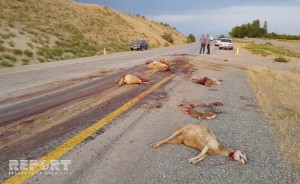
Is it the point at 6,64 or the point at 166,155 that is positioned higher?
the point at 6,64

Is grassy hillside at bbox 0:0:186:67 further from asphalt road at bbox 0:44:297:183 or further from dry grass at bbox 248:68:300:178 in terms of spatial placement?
dry grass at bbox 248:68:300:178

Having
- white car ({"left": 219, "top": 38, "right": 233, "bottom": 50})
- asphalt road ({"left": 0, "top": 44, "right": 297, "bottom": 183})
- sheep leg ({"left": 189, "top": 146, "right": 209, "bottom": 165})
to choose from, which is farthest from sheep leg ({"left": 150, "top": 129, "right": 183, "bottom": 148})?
white car ({"left": 219, "top": 38, "right": 233, "bottom": 50})

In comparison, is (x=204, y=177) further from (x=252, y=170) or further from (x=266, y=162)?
(x=266, y=162)

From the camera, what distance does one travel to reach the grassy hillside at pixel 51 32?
2536 centimetres

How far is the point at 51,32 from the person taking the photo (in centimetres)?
3666

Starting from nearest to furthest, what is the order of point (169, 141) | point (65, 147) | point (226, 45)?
point (65, 147)
point (169, 141)
point (226, 45)

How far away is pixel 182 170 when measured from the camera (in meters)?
3.95

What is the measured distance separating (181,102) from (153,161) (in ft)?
11.9

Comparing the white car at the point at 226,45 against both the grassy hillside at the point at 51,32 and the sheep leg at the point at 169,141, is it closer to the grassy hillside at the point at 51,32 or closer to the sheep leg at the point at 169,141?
the grassy hillside at the point at 51,32

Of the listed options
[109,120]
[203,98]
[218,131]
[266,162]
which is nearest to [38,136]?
[109,120]

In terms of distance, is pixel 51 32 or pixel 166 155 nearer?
pixel 166 155

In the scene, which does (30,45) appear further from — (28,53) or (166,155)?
(166,155)

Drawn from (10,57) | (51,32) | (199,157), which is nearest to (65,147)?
(199,157)

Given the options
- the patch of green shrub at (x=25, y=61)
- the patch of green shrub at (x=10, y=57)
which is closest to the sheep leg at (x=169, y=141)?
the patch of green shrub at (x=25, y=61)
